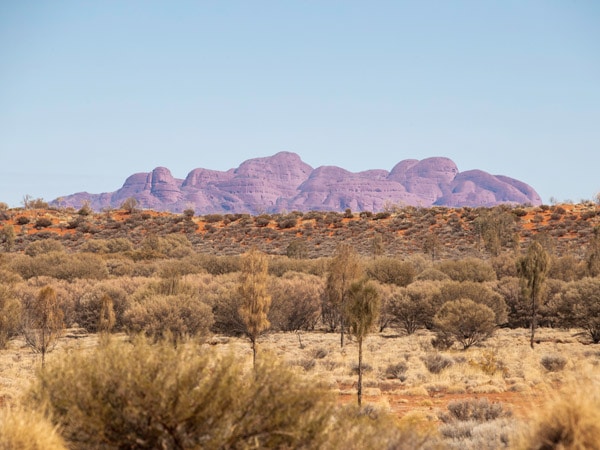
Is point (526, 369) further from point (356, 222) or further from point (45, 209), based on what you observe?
point (45, 209)

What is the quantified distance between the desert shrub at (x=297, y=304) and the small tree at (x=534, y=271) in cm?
1329

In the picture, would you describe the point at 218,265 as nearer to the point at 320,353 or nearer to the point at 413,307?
the point at 413,307

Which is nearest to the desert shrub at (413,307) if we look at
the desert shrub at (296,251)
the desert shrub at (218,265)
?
the desert shrub at (218,265)

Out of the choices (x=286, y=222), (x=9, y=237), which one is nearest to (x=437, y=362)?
(x=9, y=237)

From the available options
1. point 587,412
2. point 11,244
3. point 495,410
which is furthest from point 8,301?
point 11,244

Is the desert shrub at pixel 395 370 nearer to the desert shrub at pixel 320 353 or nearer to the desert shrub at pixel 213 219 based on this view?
the desert shrub at pixel 320 353

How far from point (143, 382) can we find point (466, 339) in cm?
2509

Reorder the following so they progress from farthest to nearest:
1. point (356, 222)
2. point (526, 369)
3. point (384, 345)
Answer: point (356, 222) < point (384, 345) < point (526, 369)

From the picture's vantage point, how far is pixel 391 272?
43500mm

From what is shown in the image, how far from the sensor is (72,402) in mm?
6816

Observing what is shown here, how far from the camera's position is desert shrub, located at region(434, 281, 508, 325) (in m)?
32.5

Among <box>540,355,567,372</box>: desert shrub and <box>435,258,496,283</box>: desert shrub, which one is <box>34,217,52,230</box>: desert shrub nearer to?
<box>435,258,496,283</box>: desert shrub

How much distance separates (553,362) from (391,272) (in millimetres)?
22899

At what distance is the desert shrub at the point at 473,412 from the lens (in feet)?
43.2
